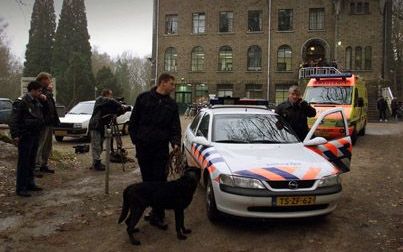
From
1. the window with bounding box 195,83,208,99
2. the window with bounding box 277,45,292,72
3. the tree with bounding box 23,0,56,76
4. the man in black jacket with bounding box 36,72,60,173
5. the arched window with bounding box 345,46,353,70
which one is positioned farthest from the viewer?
the tree with bounding box 23,0,56,76

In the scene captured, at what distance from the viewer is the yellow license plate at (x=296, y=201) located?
19.0 feet

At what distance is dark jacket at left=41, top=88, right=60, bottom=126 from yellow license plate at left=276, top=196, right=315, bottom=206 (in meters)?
5.42

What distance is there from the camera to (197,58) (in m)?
43.6

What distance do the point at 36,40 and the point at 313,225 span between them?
58322mm

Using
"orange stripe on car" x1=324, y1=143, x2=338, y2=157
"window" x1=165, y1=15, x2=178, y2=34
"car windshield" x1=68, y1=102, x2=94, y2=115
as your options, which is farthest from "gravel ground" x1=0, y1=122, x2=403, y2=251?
"window" x1=165, y1=15, x2=178, y2=34

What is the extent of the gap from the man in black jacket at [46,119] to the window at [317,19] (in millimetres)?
34456

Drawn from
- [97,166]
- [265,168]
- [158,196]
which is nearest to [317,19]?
[97,166]

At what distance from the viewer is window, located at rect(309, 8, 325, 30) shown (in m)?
40.3

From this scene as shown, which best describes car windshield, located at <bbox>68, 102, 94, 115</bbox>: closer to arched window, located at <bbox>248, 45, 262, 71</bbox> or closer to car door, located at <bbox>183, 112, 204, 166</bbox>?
car door, located at <bbox>183, 112, 204, 166</bbox>

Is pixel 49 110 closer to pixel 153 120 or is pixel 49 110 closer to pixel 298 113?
pixel 153 120

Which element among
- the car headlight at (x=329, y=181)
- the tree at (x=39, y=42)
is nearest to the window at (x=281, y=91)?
the tree at (x=39, y=42)

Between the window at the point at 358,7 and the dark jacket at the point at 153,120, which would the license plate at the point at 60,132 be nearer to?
the dark jacket at the point at 153,120

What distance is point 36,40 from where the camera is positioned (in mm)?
58719

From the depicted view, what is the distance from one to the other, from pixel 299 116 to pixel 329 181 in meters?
2.31
